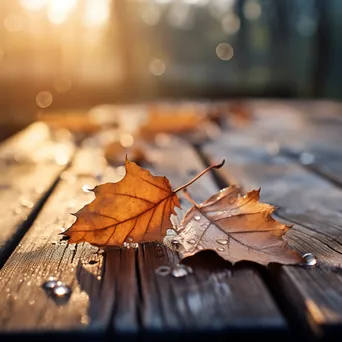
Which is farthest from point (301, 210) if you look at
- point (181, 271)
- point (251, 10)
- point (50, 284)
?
point (251, 10)

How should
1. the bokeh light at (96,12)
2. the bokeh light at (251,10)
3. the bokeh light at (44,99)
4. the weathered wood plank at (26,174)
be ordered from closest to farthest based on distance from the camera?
the weathered wood plank at (26,174)
the bokeh light at (44,99)
the bokeh light at (251,10)
the bokeh light at (96,12)

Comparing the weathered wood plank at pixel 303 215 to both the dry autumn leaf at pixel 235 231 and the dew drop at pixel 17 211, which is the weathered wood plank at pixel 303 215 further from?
the dew drop at pixel 17 211

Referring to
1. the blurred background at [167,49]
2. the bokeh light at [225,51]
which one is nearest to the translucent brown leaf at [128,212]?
the blurred background at [167,49]

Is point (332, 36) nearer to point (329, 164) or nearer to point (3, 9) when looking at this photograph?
point (3, 9)

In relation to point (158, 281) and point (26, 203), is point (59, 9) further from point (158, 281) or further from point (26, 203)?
point (158, 281)

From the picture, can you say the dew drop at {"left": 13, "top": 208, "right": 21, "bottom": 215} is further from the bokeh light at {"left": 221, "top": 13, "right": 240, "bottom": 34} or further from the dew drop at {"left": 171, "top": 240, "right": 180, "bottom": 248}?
the bokeh light at {"left": 221, "top": 13, "right": 240, "bottom": 34}

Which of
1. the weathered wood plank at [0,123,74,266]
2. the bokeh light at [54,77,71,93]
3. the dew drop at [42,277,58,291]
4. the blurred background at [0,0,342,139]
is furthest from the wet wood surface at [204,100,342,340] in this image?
the bokeh light at [54,77,71,93]

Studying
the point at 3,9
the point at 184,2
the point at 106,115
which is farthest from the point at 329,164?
the point at 3,9
